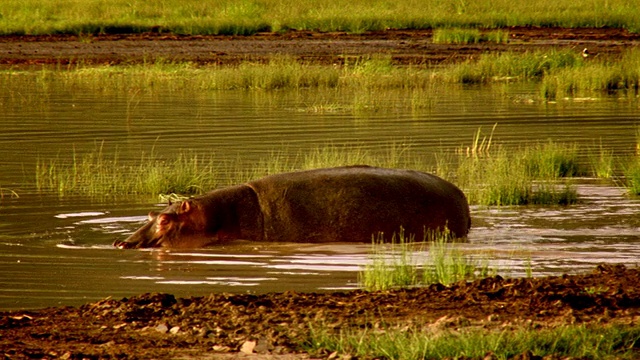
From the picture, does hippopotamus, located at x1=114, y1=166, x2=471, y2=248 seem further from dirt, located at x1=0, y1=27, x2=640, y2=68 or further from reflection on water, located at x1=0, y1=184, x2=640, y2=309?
dirt, located at x1=0, y1=27, x2=640, y2=68

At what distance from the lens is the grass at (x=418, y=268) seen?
7.86 m

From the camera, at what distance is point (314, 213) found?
9.73 metres

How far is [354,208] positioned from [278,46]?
25146mm

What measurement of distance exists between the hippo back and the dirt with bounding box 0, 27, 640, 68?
20.5m

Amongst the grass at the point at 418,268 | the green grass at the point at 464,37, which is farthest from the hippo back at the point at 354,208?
the green grass at the point at 464,37

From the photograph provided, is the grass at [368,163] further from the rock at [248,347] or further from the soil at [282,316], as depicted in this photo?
the rock at [248,347]

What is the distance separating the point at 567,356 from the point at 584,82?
19.7 m

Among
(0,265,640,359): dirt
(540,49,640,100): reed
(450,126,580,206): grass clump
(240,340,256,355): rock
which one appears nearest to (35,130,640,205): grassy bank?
(450,126,580,206): grass clump

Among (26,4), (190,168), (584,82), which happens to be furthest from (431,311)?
(26,4)

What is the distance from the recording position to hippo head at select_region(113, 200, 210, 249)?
31.9 feet

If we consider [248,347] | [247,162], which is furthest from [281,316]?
[247,162]

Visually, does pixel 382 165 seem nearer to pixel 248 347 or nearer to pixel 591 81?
pixel 248 347

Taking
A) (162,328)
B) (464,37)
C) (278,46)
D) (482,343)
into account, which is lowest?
(162,328)

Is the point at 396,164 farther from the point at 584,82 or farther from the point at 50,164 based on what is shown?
the point at 584,82
